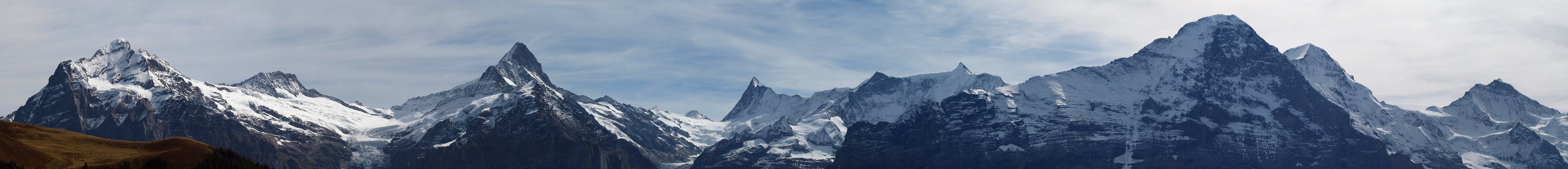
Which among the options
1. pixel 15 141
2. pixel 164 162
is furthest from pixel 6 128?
pixel 164 162

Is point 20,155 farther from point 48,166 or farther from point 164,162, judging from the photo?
point 164,162

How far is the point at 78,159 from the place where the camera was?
7815 inches

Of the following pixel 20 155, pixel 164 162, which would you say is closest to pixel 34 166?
pixel 20 155

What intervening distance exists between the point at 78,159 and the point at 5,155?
13.6 m

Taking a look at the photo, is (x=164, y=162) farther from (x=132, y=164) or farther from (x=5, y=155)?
(x=5, y=155)

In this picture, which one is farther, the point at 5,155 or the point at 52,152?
the point at 52,152

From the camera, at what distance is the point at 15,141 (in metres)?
194

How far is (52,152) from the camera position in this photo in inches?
7844

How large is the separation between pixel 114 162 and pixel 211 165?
11.1m

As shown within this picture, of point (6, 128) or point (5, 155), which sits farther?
point (6, 128)

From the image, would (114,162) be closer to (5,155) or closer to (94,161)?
(94,161)

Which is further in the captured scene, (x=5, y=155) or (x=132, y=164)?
(x=132, y=164)

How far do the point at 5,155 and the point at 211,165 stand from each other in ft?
75.2

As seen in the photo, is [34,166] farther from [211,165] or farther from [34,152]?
[211,165]
